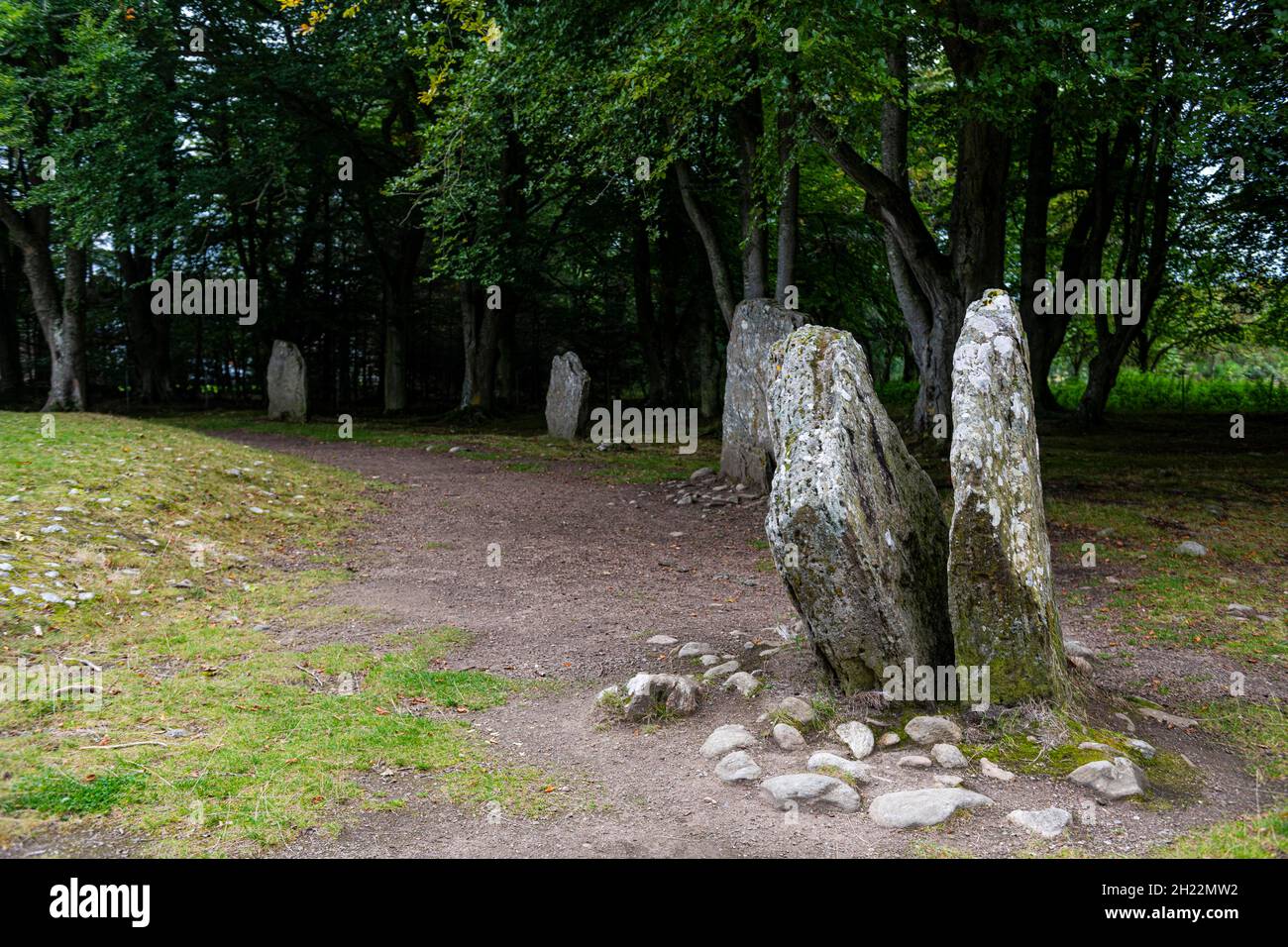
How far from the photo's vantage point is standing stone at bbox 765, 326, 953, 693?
18.4ft

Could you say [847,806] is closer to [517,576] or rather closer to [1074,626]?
[1074,626]

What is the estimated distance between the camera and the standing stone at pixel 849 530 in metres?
5.60

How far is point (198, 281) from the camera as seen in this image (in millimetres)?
27125

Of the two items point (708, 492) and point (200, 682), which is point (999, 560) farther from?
point (708, 492)

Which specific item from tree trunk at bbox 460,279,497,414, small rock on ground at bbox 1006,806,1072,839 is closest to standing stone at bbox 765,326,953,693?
small rock on ground at bbox 1006,806,1072,839

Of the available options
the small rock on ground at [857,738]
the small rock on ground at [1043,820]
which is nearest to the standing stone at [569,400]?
the small rock on ground at [857,738]

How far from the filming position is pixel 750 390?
47.9ft

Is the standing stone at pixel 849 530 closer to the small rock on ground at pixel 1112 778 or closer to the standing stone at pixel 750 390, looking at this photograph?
the small rock on ground at pixel 1112 778

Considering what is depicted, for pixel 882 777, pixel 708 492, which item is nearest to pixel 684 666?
pixel 882 777

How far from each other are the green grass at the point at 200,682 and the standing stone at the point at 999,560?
2.72 m

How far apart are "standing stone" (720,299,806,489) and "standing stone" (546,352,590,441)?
22.1 feet

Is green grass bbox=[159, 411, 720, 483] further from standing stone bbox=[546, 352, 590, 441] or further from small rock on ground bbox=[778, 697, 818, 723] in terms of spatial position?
small rock on ground bbox=[778, 697, 818, 723]

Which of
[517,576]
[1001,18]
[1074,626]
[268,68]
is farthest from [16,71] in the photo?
[1074,626]

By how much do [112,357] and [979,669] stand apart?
117 feet
